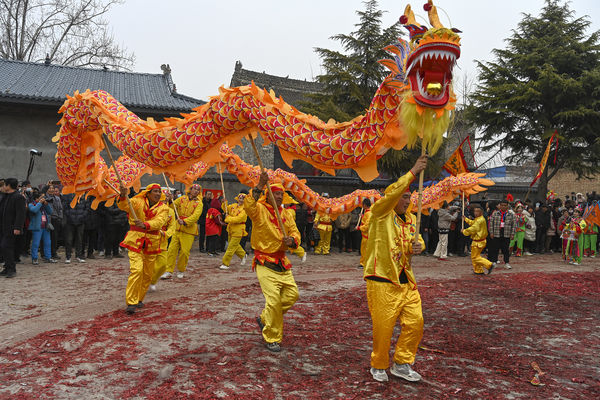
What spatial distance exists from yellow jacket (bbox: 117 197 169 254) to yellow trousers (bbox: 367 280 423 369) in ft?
A: 12.5

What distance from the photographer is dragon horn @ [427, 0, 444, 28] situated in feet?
10.4

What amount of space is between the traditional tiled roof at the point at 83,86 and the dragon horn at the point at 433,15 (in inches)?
450

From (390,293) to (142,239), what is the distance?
3.96 meters

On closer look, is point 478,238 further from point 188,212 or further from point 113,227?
point 113,227

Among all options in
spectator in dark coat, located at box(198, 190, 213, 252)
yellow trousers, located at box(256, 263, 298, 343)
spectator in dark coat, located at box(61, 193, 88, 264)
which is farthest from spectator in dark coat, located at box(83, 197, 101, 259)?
yellow trousers, located at box(256, 263, 298, 343)

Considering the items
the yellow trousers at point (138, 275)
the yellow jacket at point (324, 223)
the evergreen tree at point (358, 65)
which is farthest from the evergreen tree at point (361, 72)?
the yellow trousers at point (138, 275)

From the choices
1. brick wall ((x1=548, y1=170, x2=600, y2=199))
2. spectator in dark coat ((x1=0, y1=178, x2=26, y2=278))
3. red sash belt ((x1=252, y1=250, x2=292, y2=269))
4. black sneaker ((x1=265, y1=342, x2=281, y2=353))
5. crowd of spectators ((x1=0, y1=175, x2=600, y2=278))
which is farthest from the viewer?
brick wall ((x1=548, y1=170, x2=600, y2=199))

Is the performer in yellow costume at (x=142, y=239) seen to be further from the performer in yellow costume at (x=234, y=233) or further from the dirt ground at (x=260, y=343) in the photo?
the performer in yellow costume at (x=234, y=233)

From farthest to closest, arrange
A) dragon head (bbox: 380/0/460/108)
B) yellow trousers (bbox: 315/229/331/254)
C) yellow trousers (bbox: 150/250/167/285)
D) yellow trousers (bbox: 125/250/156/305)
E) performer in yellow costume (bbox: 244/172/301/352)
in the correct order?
yellow trousers (bbox: 315/229/331/254), yellow trousers (bbox: 150/250/167/285), yellow trousers (bbox: 125/250/156/305), performer in yellow costume (bbox: 244/172/301/352), dragon head (bbox: 380/0/460/108)

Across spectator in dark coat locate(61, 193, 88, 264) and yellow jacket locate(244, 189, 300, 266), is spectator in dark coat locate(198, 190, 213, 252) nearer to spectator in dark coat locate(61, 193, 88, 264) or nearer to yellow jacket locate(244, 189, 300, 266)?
spectator in dark coat locate(61, 193, 88, 264)

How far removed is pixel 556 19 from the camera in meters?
18.8

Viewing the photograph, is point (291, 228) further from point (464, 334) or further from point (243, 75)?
point (243, 75)

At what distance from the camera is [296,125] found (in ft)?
12.4

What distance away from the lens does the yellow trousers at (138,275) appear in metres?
6.03
